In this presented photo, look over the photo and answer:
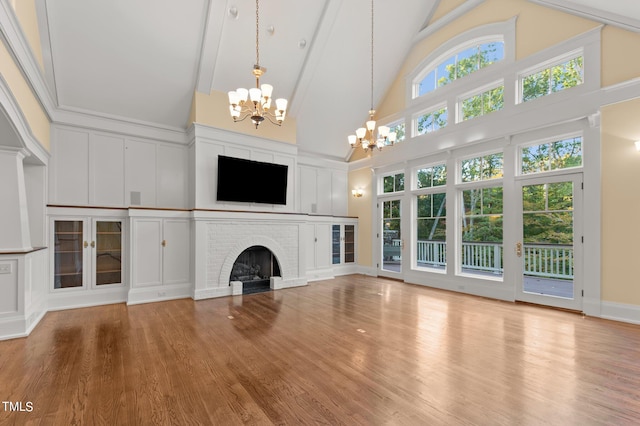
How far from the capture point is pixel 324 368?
9.33ft

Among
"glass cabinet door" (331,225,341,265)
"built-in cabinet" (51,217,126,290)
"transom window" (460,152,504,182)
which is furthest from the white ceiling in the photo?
"glass cabinet door" (331,225,341,265)

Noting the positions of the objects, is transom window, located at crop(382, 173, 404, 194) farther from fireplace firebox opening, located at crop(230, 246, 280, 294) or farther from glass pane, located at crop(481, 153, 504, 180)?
fireplace firebox opening, located at crop(230, 246, 280, 294)

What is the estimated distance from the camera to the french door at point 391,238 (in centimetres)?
767

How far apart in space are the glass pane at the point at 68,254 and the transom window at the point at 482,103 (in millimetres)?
7850

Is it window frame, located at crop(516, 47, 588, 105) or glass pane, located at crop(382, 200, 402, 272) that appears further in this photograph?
glass pane, located at crop(382, 200, 402, 272)

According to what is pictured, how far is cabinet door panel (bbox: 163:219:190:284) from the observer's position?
18.7 ft

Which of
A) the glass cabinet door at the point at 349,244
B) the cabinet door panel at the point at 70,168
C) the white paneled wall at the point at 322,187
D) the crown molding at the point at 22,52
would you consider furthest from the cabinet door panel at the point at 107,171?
the glass cabinet door at the point at 349,244

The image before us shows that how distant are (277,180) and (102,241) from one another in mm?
3596

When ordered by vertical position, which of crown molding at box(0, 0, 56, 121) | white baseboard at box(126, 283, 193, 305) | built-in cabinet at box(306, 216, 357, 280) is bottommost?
white baseboard at box(126, 283, 193, 305)

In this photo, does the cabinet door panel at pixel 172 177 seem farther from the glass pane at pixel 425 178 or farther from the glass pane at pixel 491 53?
the glass pane at pixel 491 53

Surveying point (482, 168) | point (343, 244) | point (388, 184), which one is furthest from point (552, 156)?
point (343, 244)

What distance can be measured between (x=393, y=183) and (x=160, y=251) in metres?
5.82

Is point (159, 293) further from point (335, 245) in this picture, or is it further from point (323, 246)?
point (335, 245)

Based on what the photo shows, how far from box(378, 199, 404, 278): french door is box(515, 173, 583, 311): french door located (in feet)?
8.85
